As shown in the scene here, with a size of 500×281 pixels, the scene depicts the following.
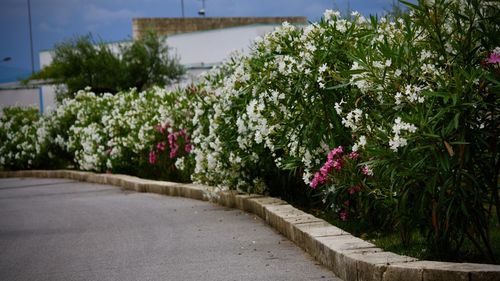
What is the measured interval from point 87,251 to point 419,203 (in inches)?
165

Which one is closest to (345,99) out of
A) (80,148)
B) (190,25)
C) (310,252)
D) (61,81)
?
(310,252)

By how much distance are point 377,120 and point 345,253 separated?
126cm

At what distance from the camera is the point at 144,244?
9.48 metres

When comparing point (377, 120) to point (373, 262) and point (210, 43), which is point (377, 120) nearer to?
point (373, 262)

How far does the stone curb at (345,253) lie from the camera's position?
5.55 m

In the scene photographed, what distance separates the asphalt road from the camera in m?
7.61

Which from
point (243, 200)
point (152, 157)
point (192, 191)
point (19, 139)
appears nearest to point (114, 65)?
point (19, 139)

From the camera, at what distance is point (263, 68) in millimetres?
10086

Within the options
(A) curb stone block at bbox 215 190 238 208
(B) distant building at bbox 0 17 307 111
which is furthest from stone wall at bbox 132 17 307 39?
(A) curb stone block at bbox 215 190 238 208

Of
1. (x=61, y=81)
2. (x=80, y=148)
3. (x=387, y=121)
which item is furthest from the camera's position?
(x=61, y=81)

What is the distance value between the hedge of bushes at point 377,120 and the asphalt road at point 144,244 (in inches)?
31.8

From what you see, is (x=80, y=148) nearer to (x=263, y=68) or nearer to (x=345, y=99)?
(x=263, y=68)

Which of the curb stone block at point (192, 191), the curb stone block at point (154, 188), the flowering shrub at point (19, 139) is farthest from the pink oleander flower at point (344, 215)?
the flowering shrub at point (19, 139)

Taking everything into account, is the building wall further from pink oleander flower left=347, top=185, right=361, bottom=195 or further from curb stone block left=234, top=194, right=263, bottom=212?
pink oleander flower left=347, top=185, right=361, bottom=195
